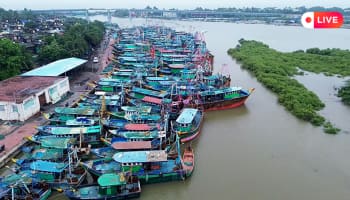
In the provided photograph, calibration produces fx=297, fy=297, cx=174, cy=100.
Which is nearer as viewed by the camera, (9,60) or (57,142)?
(57,142)

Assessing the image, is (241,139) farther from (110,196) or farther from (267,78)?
(267,78)

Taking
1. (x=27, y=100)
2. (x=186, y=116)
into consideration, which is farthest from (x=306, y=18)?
(x=27, y=100)

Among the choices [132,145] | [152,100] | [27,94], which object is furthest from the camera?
[152,100]

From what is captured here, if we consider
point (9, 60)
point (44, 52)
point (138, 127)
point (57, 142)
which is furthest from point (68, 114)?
point (44, 52)

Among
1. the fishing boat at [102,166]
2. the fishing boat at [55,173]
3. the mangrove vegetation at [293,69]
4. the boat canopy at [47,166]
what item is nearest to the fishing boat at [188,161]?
the fishing boat at [102,166]

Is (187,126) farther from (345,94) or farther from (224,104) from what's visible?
(345,94)

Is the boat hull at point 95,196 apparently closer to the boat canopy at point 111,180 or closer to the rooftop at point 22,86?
the boat canopy at point 111,180

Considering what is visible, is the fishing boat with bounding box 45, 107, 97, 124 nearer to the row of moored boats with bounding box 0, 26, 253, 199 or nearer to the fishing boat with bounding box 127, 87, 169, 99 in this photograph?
the row of moored boats with bounding box 0, 26, 253, 199
